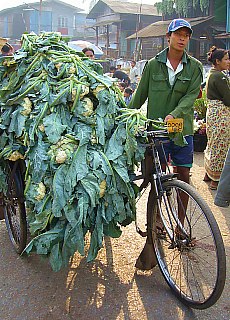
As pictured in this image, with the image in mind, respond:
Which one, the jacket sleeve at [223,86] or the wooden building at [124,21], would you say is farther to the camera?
the wooden building at [124,21]

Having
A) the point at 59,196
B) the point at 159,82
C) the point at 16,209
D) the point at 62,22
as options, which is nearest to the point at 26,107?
the point at 59,196

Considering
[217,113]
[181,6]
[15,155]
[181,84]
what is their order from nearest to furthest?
[15,155]
[181,84]
[217,113]
[181,6]

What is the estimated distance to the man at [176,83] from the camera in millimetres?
3557

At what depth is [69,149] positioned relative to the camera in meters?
2.79

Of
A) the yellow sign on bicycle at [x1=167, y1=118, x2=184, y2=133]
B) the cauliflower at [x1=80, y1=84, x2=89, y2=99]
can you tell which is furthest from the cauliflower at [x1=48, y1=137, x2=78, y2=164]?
the yellow sign on bicycle at [x1=167, y1=118, x2=184, y2=133]

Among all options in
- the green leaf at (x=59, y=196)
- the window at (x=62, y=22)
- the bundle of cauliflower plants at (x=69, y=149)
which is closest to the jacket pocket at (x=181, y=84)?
the bundle of cauliflower plants at (x=69, y=149)

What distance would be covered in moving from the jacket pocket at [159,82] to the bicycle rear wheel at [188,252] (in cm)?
103

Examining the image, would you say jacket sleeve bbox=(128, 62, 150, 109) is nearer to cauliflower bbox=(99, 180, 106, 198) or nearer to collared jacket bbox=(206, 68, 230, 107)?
cauliflower bbox=(99, 180, 106, 198)

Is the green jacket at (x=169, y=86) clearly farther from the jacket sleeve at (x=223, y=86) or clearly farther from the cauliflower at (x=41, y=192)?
the jacket sleeve at (x=223, y=86)

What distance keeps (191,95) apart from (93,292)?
186cm

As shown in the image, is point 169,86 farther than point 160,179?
Yes

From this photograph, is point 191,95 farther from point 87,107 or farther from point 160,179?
point 87,107

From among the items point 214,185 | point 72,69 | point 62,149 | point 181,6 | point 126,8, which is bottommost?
point 214,185

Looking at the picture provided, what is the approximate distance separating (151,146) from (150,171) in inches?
9.8
